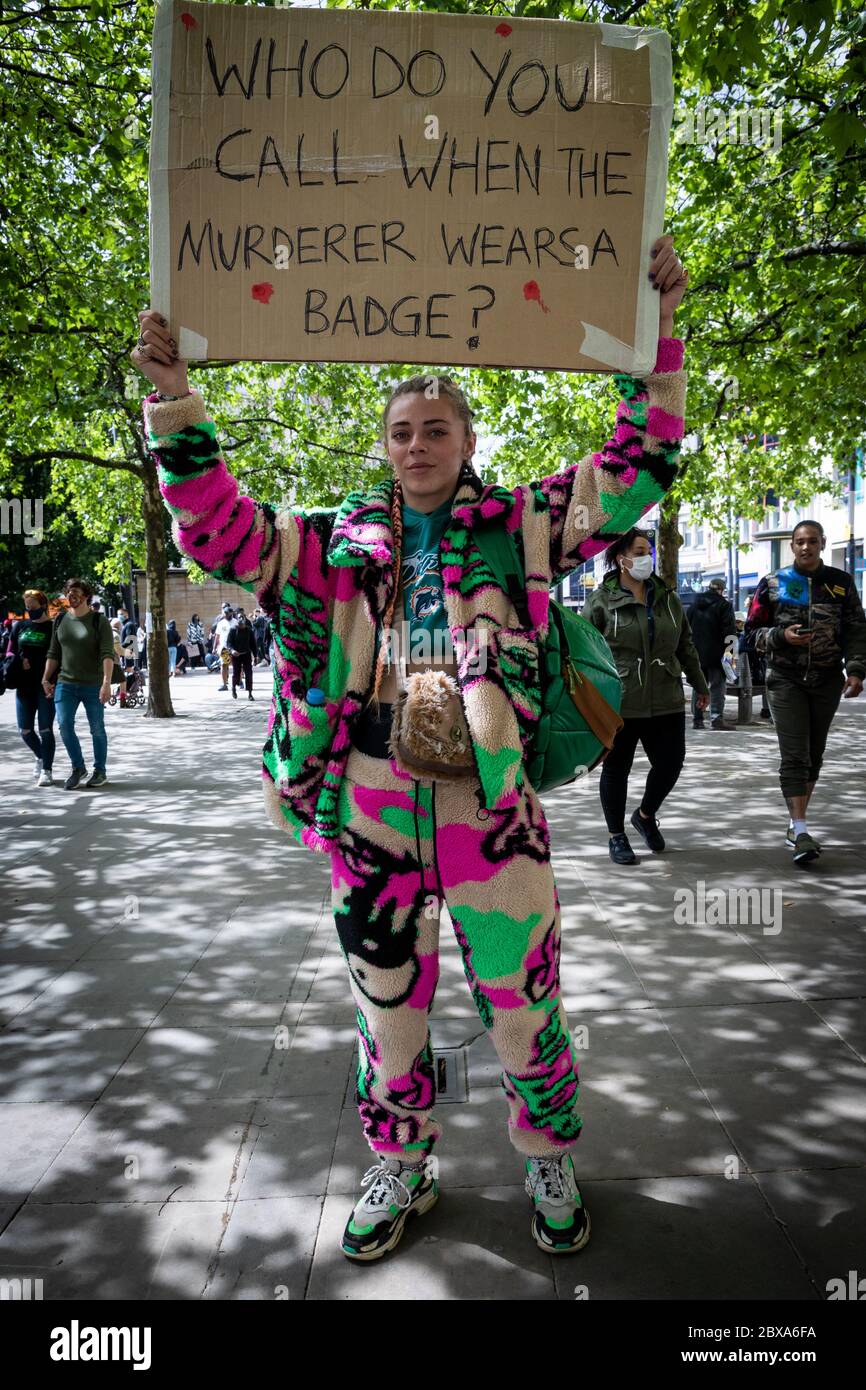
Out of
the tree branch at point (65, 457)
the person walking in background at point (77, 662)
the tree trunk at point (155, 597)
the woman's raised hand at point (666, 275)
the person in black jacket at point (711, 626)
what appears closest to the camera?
the woman's raised hand at point (666, 275)

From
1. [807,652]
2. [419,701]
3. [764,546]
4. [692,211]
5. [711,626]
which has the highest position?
[764,546]

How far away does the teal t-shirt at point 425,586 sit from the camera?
2.36 m

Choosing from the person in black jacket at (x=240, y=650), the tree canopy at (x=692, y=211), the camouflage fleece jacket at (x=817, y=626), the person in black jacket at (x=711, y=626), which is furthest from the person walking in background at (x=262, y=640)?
the camouflage fleece jacket at (x=817, y=626)

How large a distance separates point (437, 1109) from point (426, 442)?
2.13 m

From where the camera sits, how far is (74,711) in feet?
32.7

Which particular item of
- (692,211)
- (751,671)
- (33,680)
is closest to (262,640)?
(751,671)

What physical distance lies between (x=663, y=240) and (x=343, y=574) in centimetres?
109

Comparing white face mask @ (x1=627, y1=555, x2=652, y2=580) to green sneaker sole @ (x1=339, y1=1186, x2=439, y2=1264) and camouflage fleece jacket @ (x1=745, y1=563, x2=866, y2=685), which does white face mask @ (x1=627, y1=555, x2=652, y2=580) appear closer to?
camouflage fleece jacket @ (x1=745, y1=563, x2=866, y2=685)

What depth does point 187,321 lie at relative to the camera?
225cm

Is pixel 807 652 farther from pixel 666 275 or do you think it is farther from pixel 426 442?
pixel 426 442

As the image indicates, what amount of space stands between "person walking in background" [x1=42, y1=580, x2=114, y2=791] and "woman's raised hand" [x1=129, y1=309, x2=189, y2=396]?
794 centimetres

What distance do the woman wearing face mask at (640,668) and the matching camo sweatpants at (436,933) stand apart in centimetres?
392

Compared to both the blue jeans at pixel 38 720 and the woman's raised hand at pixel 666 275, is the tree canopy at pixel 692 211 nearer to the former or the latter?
the woman's raised hand at pixel 666 275
